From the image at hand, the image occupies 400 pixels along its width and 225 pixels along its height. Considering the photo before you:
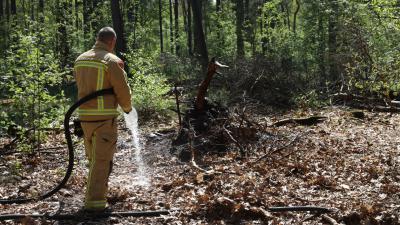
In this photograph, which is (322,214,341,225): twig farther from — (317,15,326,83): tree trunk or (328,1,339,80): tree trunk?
(317,15,326,83): tree trunk

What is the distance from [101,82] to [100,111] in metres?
0.36

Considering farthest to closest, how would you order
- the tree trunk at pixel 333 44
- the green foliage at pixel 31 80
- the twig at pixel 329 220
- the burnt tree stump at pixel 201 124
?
the tree trunk at pixel 333 44 → the burnt tree stump at pixel 201 124 → the green foliage at pixel 31 80 → the twig at pixel 329 220

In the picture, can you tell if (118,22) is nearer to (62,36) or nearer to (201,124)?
(62,36)

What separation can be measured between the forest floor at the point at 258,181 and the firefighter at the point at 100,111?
44 centimetres

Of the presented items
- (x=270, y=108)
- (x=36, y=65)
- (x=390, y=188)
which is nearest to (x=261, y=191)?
(x=390, y=188)

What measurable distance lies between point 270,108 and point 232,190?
9016 millimetres

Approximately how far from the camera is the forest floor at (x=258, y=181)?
5.32 m

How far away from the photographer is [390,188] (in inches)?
240

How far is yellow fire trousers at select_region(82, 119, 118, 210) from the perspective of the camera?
5559 millimetres

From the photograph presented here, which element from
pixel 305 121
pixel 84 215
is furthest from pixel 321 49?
pixel 84 215

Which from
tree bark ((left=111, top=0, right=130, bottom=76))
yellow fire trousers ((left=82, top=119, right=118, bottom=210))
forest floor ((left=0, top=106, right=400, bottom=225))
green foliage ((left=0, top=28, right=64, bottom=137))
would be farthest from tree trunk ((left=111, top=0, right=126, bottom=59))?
yellow fire trousers ((left=82, top=119, right=118, bottom=210))

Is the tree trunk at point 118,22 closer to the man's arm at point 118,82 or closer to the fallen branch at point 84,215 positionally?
the man's arm at point 118,82

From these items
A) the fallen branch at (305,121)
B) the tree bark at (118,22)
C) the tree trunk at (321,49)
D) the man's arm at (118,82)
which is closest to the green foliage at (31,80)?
the man's arm at (118,82)

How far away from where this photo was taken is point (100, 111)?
5566 mm
